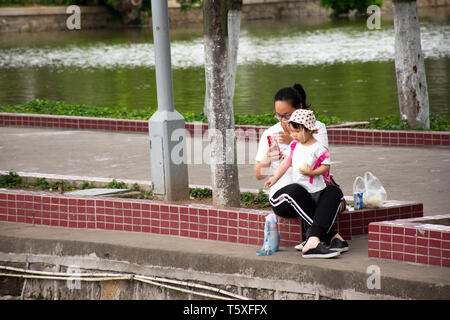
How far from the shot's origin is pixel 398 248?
580 centimetres

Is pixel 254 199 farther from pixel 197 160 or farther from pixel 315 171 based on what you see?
pixel 197 160

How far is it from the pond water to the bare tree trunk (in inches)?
122

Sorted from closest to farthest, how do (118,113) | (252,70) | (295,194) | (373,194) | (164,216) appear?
1. (295,194)
2. (373,194)
3. (164,216)
4. (118,113)
5. (252,70)

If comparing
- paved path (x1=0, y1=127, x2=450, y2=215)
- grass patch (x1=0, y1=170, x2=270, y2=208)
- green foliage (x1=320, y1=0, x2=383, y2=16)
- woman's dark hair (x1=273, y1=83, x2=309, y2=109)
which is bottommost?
paved path (x1=0, y1=127, x2=450, y2=215)

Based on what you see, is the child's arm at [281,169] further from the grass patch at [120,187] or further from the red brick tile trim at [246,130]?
the red brick tile trim at [246,130]

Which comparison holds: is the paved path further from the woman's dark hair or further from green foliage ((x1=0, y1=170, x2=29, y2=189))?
the woman's dark hair

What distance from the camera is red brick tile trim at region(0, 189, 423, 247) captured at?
6.44 meters

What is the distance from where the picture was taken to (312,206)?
20.1 feet

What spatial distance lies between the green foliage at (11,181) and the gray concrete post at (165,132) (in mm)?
1613

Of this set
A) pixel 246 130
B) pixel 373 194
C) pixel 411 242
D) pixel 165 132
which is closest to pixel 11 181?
pixel 165 132

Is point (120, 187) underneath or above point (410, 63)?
underneath

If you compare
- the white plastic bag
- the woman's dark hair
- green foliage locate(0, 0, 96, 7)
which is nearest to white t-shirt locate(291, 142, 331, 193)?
the woman's dark hair

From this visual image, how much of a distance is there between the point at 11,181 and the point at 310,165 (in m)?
3.68

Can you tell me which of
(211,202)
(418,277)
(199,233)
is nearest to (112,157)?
(211,202)
